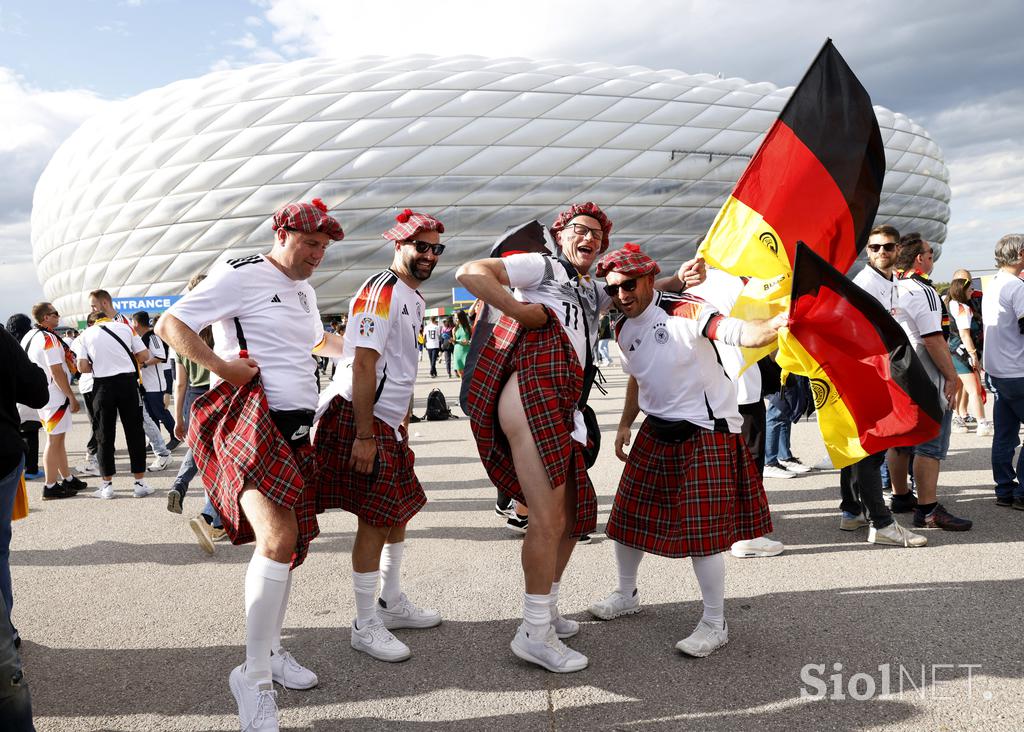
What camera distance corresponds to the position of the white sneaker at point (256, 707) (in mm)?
2408

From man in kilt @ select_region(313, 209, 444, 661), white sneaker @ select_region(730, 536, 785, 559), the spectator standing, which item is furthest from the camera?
the spectator standing

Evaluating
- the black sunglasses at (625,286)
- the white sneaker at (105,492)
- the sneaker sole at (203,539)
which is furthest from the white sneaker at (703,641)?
the white sneaker at (105,492)

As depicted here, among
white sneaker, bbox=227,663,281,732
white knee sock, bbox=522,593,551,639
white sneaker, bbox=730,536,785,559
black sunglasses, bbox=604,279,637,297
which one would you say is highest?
black sunglasses, bbox=604,279,637,297

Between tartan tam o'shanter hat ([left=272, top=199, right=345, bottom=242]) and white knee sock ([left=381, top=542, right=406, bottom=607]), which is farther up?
tartan tam o'shanter hat ([left=272, top=199, right=345, bottom=242])

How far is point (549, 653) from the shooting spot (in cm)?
288

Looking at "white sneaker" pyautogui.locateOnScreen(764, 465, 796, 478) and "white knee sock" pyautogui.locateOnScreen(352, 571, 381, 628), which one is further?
"white sneaker" pyautogui.locateOnScreen(764, 465, 796, 478)

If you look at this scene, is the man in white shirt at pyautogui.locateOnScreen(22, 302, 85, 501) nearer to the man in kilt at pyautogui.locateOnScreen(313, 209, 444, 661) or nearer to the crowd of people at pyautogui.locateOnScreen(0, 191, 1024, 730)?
the crowd of people at pyautogui.locateOnScreen(0, 191, 1024, 730)

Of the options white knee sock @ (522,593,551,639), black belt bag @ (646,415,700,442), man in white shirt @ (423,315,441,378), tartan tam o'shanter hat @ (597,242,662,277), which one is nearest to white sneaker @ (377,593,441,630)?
white knee sock @ (522,593,551,639)

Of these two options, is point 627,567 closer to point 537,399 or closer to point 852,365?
point 537,399

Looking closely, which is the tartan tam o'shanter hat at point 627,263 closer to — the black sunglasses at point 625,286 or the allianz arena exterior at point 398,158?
the black sunglasses at point 625,286

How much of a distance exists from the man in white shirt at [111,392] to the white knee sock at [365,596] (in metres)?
4.86

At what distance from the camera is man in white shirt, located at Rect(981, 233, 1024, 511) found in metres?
5.12

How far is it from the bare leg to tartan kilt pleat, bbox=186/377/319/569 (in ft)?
2.91

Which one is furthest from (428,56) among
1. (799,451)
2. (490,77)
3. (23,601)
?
(23,601)
